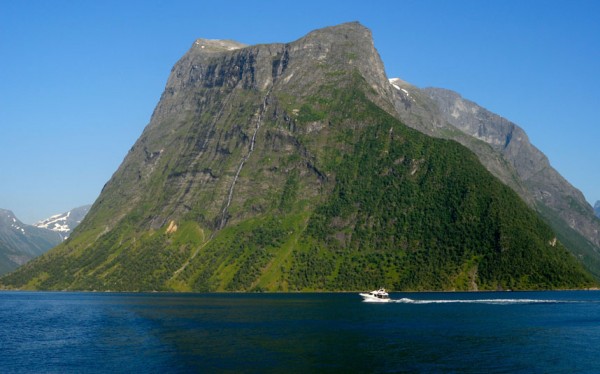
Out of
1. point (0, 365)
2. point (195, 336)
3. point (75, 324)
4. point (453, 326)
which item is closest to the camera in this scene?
point (0, 365)

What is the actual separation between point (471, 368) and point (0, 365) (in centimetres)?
8616

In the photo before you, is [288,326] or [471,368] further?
[288,326]

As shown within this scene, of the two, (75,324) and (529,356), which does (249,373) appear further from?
(75,324)

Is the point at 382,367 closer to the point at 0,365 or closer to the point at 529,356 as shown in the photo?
the point at 529,356

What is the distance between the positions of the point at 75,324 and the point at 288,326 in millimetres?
68340

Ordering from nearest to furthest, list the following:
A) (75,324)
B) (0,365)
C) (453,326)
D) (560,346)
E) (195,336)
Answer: (0,365) < (560,346) < (195,336) < (453,326) < (75,324)

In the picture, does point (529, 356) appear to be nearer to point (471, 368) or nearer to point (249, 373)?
point (471, 368)

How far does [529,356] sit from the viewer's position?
123000 mm

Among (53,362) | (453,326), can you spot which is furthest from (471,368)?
(53,362)

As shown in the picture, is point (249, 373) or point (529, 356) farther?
point (529, 356)

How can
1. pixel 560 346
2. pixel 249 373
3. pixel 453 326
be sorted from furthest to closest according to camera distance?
pixel 453 326 → pixel 560 346 → pixel 249 373

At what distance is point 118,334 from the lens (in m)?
168

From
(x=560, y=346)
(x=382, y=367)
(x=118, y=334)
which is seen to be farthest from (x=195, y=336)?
(x=560, y=346)

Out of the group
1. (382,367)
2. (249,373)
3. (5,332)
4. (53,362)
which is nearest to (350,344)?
(382,367)
